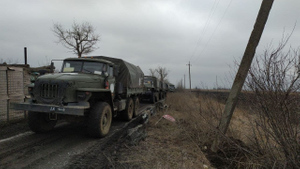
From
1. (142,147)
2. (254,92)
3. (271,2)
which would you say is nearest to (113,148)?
(142,147)

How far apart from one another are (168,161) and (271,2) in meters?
3.93

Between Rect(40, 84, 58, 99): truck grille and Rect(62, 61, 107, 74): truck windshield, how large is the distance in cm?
134

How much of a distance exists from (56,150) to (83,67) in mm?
2827

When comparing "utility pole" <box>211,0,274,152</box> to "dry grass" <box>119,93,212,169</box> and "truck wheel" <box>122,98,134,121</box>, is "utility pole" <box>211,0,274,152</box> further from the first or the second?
"truck wheel" <box>122,98,134,121</box>

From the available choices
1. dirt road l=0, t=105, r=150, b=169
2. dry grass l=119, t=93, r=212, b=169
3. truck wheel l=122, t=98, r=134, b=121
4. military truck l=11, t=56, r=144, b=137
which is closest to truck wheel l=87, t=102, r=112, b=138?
military truck l=11, t=56, r=144, b=137

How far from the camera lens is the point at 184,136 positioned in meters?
5.61

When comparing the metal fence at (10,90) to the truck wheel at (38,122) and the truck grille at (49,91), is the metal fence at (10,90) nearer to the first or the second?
the truck wheel at (38,122)

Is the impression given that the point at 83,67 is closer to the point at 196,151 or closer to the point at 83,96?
the point at 83,96

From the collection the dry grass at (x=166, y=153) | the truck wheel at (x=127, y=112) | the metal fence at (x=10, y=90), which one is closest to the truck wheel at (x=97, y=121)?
the dry grass at (x=166, y=153)

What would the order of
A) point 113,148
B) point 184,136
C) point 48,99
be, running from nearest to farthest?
1. point 113,148
2. point 48,99
3. point 184,136

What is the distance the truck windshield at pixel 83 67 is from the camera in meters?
6.20

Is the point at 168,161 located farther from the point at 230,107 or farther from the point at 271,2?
the point at 271,2

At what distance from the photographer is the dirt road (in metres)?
3.53

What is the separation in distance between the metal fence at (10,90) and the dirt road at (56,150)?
1829mm
